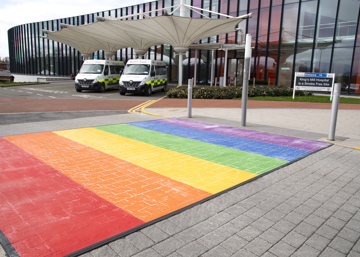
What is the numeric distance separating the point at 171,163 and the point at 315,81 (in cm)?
1702

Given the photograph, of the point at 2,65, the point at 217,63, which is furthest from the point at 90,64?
the point at 2,65

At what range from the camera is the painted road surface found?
9.96 ft

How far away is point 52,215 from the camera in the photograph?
3.29 m

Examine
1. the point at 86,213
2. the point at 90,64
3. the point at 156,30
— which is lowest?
the point at 86,213

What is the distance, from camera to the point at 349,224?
3.28 metres

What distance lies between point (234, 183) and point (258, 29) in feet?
89.4

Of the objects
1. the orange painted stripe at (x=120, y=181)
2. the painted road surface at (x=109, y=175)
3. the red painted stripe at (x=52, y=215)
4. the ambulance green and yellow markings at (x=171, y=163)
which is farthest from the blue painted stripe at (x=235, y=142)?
the red painted stripe at (x=52, y=215)

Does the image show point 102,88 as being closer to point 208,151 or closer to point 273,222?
point 208,151

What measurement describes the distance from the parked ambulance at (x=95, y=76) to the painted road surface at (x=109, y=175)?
15411mm

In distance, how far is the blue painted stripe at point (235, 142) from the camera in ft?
20.1

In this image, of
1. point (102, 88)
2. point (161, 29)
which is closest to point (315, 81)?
point (161, 29)

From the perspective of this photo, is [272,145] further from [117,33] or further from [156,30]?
[117,33]

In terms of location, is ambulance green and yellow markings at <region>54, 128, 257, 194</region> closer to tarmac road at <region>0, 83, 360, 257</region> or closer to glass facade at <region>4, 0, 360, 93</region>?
tarmac road at <region>0, 83, 360, 257</region>

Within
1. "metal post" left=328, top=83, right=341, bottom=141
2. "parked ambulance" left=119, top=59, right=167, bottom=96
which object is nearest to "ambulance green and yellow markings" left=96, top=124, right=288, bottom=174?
"metal post" left=328, top=83, right=341, bottom=141
